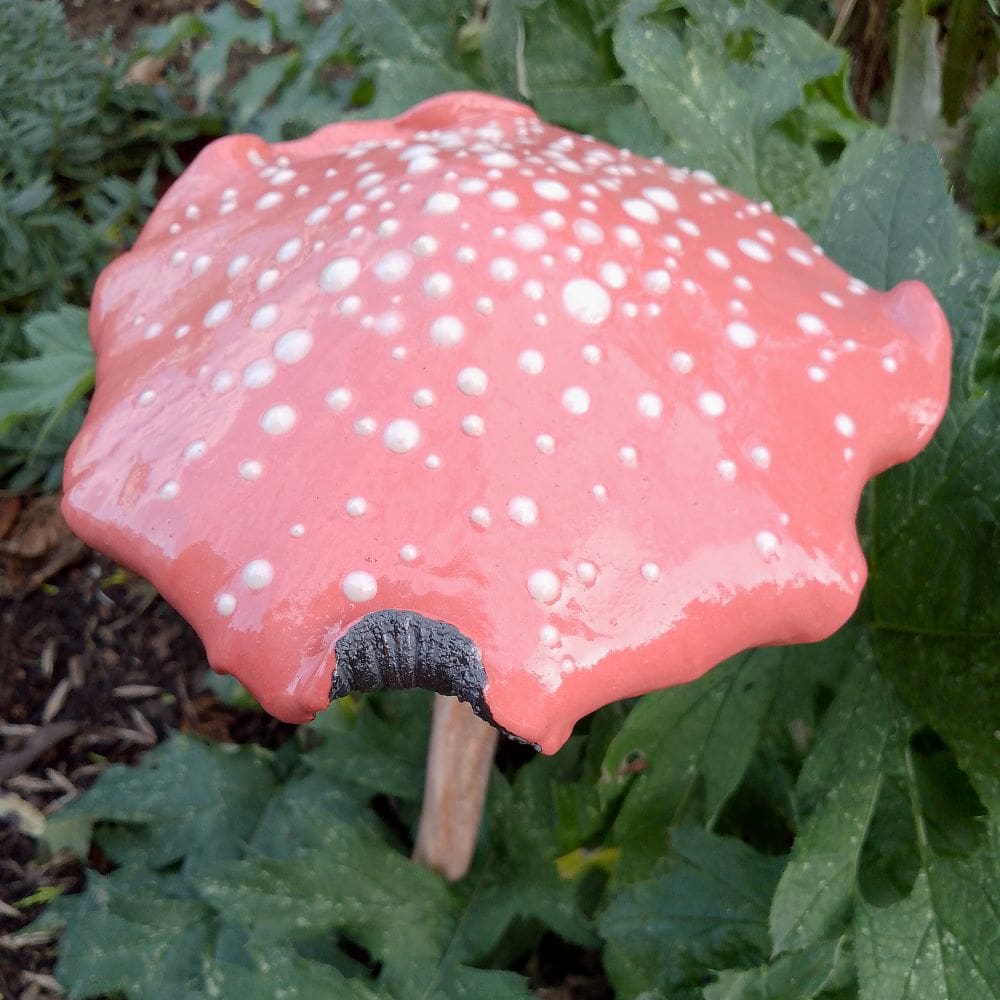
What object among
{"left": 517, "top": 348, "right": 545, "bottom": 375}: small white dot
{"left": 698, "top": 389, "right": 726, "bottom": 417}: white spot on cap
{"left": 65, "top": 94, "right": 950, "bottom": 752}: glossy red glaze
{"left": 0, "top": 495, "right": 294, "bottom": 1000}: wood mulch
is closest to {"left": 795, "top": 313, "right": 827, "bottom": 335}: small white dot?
{"left": 65, "top": 94, "right": 950, "bottom": 752}: glossy red glaze

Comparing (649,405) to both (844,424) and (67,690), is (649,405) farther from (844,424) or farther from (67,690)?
(67,690)

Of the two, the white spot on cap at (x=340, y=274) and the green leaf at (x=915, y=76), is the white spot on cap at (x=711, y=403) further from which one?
the green leaf at (x=915, y=76)

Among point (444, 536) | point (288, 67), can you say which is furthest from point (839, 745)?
point (288, 67)

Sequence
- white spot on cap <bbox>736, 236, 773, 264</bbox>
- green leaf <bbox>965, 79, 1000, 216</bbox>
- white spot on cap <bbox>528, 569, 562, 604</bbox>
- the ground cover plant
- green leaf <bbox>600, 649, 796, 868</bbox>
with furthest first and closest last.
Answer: green leaf <bbox>965, 79, 1000, 216</bbox>, green leaf <bbox>600, 649, 796, 868</bbox>, the ground cover plant, white spot on cap <bbox>736, 236, 773, 264</bbox>, white spot on cap <bbox>528, 569, 562, 604</bbox>

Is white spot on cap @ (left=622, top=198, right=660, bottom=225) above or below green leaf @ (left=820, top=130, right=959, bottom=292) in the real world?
above

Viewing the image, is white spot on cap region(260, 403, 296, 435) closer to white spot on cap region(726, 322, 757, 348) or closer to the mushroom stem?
white spot on cap region(726, 322, 757, 348)

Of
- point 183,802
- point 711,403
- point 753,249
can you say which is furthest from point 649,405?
point 183,802
